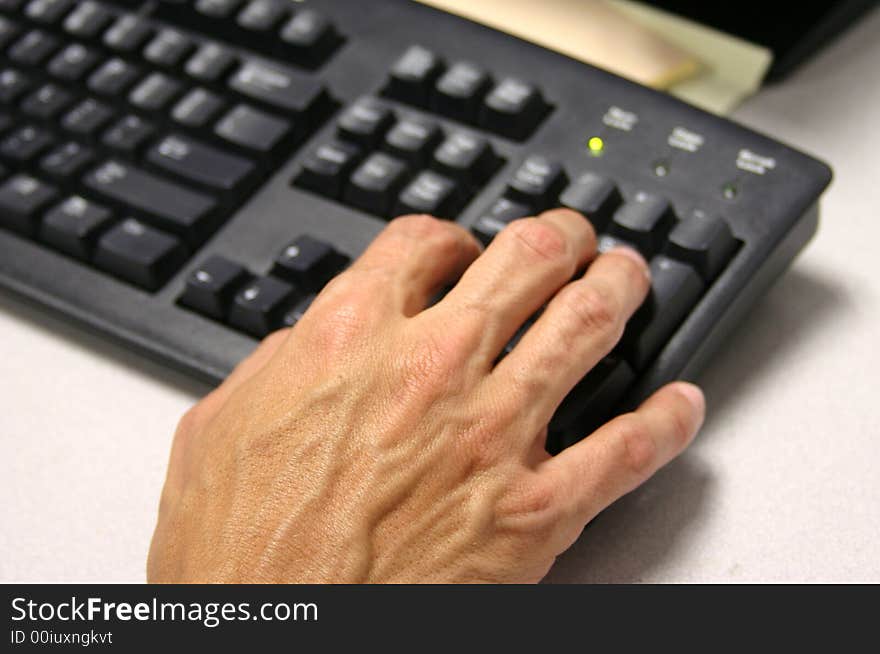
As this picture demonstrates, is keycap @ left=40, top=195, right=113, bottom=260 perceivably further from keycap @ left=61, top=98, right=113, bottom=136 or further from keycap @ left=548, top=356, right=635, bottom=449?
keycap @ left=548, top=356, right=635, bottom=449

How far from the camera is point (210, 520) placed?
460mm

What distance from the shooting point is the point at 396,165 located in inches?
22.7

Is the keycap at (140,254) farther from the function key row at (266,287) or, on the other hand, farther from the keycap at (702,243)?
the keycap at (702,243)

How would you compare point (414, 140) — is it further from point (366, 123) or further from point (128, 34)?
point (128, 34)

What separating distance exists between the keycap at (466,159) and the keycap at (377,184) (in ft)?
0.07

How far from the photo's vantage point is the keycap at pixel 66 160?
61cm

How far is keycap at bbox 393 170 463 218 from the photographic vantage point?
1.83 feet

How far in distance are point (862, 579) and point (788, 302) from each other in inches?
6.7

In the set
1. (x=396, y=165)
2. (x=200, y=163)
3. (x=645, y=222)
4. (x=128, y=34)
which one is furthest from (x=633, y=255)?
(x=128, y=34)

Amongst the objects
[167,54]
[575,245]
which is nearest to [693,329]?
[575,245]

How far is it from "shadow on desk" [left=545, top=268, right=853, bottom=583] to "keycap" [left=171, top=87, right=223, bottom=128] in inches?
11.7

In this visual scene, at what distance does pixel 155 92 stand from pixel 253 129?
7 centimetres

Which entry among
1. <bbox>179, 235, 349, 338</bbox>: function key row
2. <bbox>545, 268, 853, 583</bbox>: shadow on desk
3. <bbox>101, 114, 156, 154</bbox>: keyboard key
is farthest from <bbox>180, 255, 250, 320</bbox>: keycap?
<bbox>545, 268, 853, 583</bbox>: shadow on desk

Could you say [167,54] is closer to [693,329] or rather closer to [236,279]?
[236,279]
